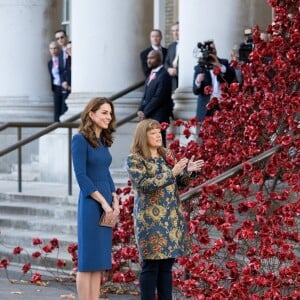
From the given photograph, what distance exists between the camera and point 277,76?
465 inches

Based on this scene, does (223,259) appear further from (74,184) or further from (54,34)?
(54,34)

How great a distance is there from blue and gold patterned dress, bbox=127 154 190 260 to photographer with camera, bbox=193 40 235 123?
13.5ft

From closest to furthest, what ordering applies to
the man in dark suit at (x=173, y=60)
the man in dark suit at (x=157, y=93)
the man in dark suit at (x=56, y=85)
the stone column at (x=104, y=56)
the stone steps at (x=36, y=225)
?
the stone steps at (x=36, y=225) < the man in dark suit at (x=157, y=93) < the man in dark suit at (x=173, y=60) < the stone column at (x=104, y=56) < the man in dark suit at (x=56, y=85)

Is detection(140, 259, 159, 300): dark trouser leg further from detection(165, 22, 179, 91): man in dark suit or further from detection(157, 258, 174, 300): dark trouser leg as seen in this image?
detection(165, 22, 179, 91): man in dark suit

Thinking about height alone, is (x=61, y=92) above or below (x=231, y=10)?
below

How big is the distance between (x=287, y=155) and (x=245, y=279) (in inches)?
61.0

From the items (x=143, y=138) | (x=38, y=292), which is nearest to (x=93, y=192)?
(x=143, y=138)

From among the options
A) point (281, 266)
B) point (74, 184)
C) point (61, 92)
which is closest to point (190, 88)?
point (74, 184)

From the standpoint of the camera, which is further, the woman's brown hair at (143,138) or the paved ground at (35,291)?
the paved ground at (35,291)

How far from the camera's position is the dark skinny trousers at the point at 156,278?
30.1ft

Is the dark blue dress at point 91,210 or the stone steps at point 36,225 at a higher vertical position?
the dark blue dress at point 91,210

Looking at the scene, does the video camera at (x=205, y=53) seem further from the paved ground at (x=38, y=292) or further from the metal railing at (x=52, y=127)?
the paved ground at (x=38, y=292)

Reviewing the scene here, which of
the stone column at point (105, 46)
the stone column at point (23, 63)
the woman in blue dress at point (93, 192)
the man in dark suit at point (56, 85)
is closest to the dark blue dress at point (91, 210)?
the woman in blue dress at point (93, 192)

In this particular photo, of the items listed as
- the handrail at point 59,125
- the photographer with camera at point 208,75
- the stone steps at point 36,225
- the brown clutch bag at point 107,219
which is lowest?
the stone steps at point 36,225
